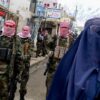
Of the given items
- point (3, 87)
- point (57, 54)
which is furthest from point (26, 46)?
point (3, 87)

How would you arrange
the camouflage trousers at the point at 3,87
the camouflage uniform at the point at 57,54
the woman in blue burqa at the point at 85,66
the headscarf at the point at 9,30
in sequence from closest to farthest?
the woman in blue burqa at the point at 85,66 < the camouflage trousers at the point at 3,87 < the headscarf at the point at 9,30 < the camouflage uniform at the point at 57,54

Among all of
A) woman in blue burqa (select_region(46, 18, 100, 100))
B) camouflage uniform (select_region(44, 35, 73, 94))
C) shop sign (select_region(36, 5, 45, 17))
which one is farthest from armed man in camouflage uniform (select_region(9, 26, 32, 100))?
shop sign (select_region(36, 5, 45, 17))

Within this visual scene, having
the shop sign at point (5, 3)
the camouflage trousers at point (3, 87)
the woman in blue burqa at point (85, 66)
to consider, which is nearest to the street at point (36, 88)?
the camouflage trousers at point (3, 87)

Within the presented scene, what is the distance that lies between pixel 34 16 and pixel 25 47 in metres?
23.0

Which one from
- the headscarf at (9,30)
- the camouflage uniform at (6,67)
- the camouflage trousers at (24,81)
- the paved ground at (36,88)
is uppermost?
the headscarf at (9,30)

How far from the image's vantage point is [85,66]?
9.46 feet

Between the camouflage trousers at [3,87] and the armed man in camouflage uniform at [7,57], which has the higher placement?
the armed man in camouflage uniform at [7,57]

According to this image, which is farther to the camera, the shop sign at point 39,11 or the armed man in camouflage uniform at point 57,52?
the shop sign at point 39,11

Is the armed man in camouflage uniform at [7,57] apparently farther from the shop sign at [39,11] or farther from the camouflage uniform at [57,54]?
the shop sign at [39,11]

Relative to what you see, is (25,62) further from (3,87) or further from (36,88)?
(36,88)

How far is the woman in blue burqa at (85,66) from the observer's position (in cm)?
285

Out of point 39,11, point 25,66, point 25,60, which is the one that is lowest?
point 25,66

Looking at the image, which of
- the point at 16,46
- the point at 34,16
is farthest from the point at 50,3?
the point at 16,46

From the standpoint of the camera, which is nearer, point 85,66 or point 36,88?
point 85,66
